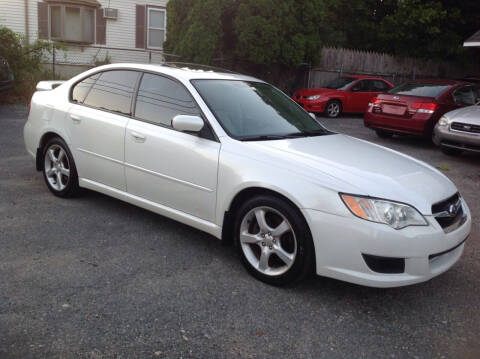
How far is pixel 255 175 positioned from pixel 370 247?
99 cm

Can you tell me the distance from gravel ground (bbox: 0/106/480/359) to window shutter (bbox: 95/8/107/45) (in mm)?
16927

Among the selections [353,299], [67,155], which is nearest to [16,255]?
[67,155]

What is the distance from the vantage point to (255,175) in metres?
3.70

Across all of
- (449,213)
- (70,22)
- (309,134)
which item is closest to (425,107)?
(309,134)

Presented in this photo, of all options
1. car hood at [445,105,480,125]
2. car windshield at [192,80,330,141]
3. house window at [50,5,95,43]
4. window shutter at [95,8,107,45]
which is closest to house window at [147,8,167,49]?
window shutter at [95,8,107,45]

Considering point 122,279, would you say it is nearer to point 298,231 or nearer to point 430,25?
point 298,231

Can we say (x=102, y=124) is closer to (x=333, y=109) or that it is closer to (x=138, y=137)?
(x=138, y=137)

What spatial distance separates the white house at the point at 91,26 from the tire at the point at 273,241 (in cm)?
1557

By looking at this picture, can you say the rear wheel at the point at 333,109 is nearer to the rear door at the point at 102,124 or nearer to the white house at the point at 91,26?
the white house at the point at 91,26

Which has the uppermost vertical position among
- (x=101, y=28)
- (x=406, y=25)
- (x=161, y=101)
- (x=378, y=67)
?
(x=406, y=25)

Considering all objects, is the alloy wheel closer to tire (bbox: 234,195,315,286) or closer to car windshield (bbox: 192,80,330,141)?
tire (bbox: 234,195,315,286)

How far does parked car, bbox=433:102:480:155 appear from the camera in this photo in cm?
867

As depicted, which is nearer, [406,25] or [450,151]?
[450,151]

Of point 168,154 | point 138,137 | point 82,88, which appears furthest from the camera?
point 82,88
